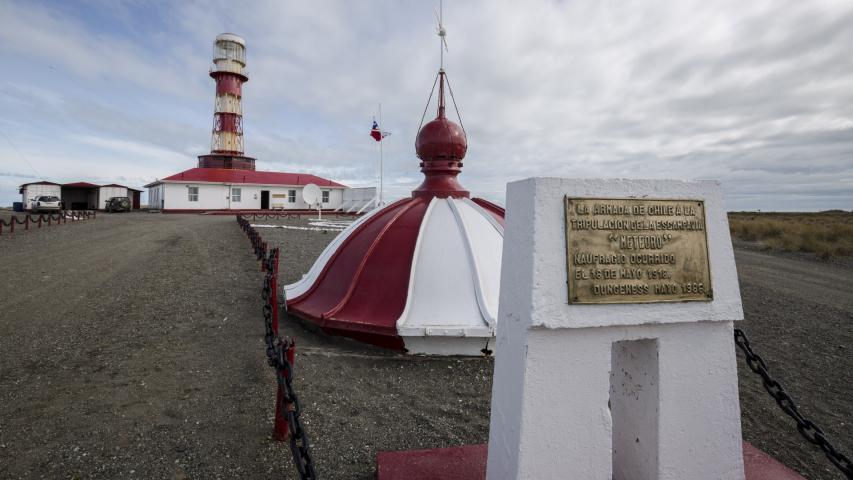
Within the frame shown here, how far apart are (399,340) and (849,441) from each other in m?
4.64

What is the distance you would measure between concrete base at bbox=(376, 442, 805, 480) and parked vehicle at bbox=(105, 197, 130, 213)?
38883 mm

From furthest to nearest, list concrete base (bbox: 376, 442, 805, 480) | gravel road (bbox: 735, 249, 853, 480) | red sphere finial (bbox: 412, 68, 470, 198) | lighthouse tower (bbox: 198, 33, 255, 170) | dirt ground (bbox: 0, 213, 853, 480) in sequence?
lighthouse tower (bbox: 198, 33, 255, 170), red sphere finial (bbox: 412, 68, 470, 198), gravel road (bbox: 735, 249, 853, 480), dirt ground (bbox: 0, 213, 853, 480), concrete base (bbox: 376, 442, 805, 480)

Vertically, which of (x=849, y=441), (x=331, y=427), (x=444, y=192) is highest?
(x=444, y=192)

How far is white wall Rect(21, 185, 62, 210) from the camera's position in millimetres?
34344

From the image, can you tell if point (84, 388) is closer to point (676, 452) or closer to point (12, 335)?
point (12, 335)

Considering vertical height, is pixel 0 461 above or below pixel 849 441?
above

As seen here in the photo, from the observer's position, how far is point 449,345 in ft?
18.2

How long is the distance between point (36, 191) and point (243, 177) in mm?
16733

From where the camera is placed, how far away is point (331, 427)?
13.0ft

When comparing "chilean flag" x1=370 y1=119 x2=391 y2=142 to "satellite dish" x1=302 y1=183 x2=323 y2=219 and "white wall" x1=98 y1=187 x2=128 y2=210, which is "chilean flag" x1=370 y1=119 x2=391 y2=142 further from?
"white wall" x1=98 y1=187 x2=128 y2=210

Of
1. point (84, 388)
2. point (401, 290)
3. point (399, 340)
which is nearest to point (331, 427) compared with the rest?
point (399, 340)

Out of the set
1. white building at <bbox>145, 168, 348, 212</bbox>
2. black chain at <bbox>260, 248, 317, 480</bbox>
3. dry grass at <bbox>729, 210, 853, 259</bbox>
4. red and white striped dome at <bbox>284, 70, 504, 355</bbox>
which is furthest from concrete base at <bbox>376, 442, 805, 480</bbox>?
white building at <bbox>145, 168, 348, 212</bbox>

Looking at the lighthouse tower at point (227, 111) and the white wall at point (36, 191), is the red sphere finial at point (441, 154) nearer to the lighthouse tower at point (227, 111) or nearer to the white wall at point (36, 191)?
the lighthouse tower at point (227, 111)

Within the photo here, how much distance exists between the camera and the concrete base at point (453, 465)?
2912 millimetres
